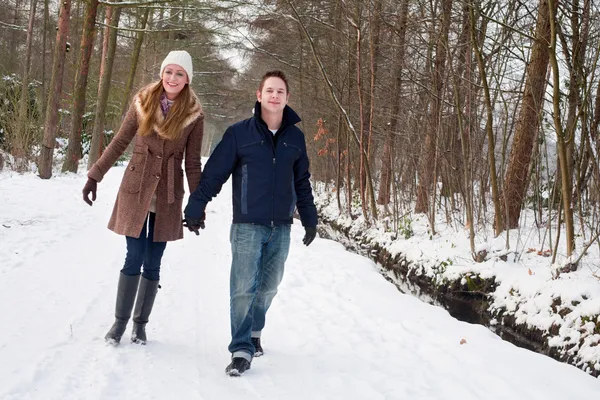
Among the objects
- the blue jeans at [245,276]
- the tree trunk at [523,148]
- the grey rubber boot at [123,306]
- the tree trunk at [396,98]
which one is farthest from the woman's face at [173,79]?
the tree trunk at [396,98]

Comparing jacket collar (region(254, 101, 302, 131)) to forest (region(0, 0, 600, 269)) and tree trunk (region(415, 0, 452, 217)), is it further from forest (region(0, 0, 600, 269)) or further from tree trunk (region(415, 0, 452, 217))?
tree trunk (region(415, 0, 452, 217))

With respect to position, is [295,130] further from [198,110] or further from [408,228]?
[408,228]

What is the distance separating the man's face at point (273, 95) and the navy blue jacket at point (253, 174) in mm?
86

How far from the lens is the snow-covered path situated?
2841 millimetres

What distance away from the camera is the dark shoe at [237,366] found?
299 cm

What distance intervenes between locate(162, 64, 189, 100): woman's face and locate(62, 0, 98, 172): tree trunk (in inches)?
352

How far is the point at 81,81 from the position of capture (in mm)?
11828

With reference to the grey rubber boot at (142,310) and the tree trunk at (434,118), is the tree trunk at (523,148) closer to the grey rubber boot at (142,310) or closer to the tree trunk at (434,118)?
the tree trunk at (434,118)

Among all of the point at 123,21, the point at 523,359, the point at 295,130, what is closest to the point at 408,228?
the point at 523,359

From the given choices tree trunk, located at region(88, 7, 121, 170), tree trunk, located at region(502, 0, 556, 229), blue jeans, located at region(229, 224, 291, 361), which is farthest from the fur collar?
tree trunk, located at region(88, 7, 121, 170)

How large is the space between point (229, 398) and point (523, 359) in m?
2.20

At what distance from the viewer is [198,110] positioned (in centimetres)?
338

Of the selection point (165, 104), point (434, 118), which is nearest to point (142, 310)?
point (165, 104)

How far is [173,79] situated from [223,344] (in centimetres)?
180
